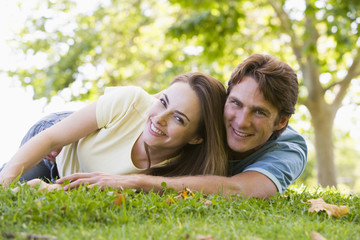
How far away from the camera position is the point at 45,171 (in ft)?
15.0

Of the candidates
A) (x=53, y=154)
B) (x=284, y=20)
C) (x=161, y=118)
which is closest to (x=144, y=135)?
(x=161, y=118)

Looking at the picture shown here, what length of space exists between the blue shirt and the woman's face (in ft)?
2.17

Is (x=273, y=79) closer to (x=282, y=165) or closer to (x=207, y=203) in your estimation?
(x=282, y=165)

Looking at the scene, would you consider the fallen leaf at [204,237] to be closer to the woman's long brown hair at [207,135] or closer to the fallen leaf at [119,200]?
the fallen leaf at [119,200]

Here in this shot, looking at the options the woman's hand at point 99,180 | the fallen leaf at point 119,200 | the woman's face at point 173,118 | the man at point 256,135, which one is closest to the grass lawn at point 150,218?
the fallen leaf at point 119,200

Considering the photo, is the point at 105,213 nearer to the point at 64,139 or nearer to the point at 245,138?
the point at 64,139

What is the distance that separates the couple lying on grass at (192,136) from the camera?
3730 mm

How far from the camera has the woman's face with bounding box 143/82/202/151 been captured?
3789mm

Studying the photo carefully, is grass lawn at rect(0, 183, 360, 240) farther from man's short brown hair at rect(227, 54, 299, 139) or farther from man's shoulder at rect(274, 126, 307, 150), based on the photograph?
man's shoulder at rect(274, 126, 307, 150)

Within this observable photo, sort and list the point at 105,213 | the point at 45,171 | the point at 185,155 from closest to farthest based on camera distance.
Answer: the point at 105,213
the point at 185,155
the point at 45,171

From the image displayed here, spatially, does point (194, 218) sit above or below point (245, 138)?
below

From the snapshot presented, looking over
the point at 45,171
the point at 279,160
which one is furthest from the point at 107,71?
the point at 279,160

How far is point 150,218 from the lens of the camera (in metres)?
2.80

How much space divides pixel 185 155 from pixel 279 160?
0.93 m
